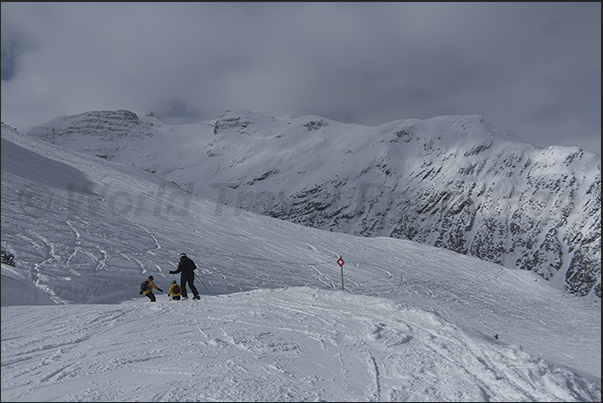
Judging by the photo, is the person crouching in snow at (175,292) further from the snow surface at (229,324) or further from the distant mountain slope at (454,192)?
the distant mountain slope at (454,192)

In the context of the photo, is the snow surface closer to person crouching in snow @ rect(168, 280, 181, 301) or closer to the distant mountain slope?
person crouching in snow @ rect(168, 280, 181, 301)

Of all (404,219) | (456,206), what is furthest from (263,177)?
(456,206)

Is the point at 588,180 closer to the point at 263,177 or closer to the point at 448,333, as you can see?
the point at 263,177

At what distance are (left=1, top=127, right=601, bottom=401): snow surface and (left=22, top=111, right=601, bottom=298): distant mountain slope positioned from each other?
115 m

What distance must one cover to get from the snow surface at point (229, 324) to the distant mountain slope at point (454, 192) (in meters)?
115

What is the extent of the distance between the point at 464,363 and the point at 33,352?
7.00m

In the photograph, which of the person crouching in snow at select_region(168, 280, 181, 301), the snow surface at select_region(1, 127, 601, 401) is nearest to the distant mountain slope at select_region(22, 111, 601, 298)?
the snow surface at select_region(1, 127, 601, 401)

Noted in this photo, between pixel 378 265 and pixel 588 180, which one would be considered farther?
pixel 588 180

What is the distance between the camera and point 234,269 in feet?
56.2

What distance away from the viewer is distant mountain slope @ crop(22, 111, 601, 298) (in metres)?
147

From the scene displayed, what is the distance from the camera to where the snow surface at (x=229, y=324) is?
4730mm

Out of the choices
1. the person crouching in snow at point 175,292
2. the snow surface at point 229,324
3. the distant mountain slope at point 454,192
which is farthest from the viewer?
the distant mountain slope at point 454,192

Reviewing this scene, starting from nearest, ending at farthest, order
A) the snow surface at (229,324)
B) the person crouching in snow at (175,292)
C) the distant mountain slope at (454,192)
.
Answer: the snow surface at (229,324), the person crouching in snow at (175,292), the distant mountain slope at (454,192)

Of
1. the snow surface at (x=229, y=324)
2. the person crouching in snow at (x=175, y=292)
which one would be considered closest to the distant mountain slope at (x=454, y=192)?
the snow surface at (x=229, y=324)
